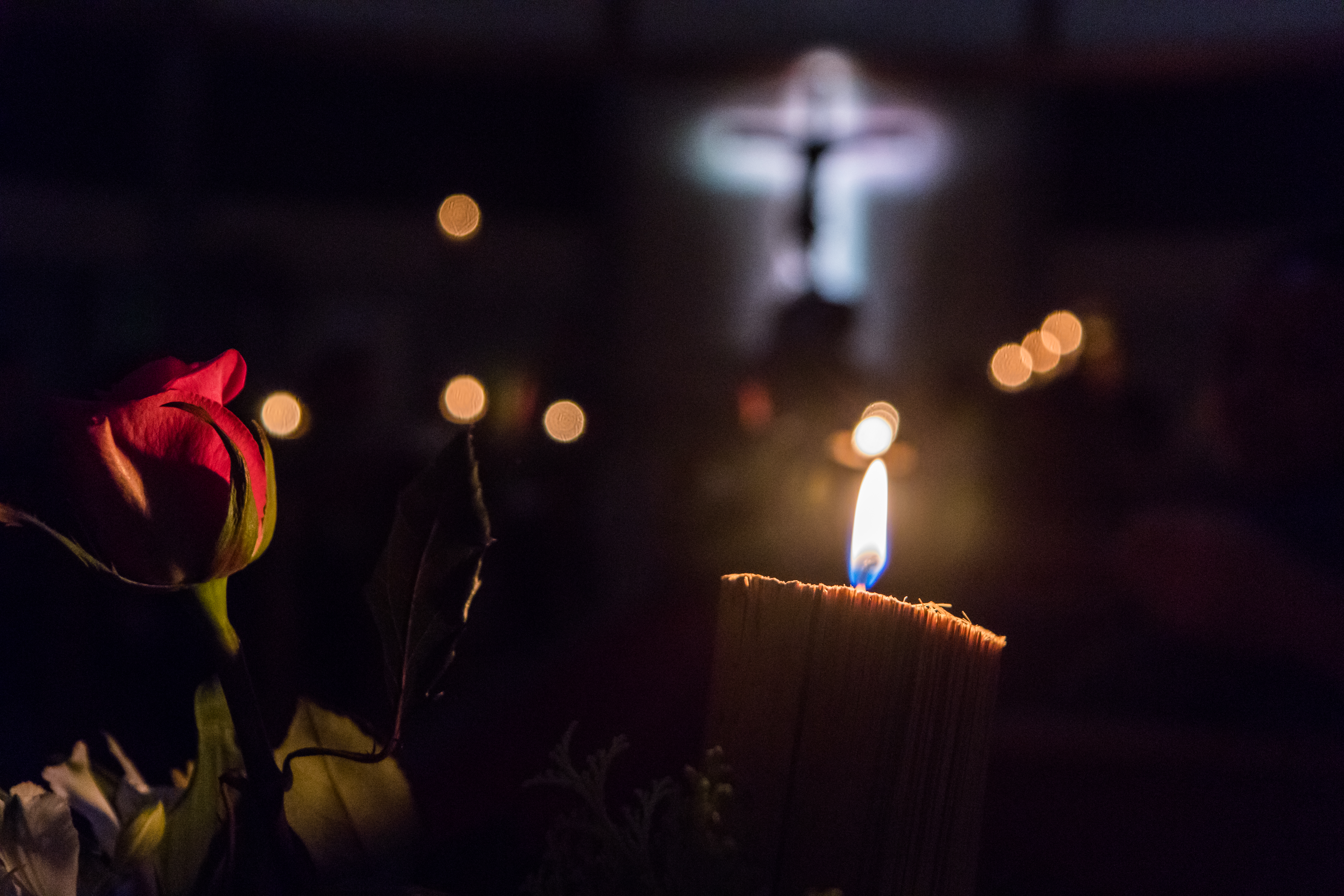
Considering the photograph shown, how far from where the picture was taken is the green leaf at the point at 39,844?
298mm

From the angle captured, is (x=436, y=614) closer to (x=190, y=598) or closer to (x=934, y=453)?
(x=190, y=598)

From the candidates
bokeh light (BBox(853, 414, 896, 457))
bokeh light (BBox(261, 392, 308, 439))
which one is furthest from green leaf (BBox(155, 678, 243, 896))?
bokeh light (BBox(853, 414, 896, 457))

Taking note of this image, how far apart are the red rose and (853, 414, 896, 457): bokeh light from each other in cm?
137

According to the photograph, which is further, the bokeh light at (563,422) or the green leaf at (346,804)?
the bokeh light at (563,422)

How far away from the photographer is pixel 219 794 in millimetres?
327

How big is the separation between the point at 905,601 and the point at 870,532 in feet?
0.30

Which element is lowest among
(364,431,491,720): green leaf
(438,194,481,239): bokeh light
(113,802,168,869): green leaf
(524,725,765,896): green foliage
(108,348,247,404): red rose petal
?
(113,802,168,869): green leaf

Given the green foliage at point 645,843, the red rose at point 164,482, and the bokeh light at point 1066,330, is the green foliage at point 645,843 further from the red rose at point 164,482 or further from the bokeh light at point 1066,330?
the bokeh light at point 1066,330

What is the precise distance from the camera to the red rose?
0.92ft

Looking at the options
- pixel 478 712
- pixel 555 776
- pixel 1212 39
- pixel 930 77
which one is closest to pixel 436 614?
pixel 555 776

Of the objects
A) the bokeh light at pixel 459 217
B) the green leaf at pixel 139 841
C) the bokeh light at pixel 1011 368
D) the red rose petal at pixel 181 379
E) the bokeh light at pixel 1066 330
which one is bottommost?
the green leaf at pixel 139 841

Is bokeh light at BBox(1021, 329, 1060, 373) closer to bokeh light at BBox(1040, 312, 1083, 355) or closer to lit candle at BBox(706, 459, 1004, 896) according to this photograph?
bokeh light at BBox(1040, 312, 1083, 355)

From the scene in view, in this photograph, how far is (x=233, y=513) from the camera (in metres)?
0.29

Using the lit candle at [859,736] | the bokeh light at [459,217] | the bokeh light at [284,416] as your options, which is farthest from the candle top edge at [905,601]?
the bokeh light at [459,217]
